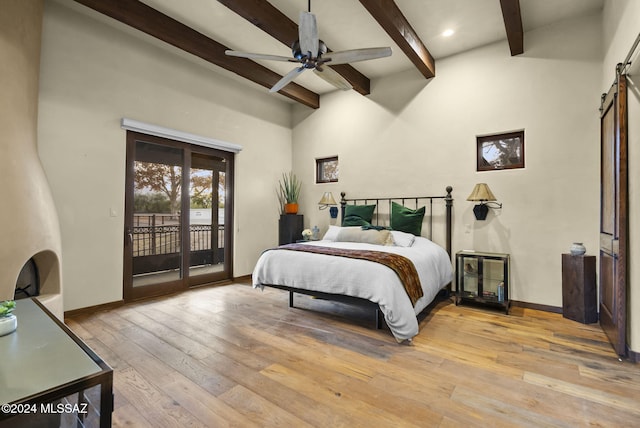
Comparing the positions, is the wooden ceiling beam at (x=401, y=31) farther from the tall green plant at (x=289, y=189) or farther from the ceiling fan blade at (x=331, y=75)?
the tall green plant at (x=289, y=189)

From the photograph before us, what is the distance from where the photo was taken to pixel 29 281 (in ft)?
9.06

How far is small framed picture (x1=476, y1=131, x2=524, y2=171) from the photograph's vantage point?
12.5 feet

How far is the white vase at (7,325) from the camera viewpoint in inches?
55.6

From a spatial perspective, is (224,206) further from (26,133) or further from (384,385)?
(384,385)

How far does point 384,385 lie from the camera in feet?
6.50

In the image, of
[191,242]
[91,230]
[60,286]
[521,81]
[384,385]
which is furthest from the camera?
[191,242]

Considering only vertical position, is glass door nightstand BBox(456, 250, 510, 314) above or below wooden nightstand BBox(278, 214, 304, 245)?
below

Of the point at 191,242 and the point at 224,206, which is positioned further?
the point at 224,206

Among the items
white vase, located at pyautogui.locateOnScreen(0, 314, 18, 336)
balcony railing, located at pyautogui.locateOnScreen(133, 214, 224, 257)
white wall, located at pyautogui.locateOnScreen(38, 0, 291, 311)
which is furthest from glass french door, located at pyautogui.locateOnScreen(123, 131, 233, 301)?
white vase, located at pyautogui.locateOnScreen(0, 314, 18, 336)

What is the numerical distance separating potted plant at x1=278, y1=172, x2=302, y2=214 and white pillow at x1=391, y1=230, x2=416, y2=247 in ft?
7.36

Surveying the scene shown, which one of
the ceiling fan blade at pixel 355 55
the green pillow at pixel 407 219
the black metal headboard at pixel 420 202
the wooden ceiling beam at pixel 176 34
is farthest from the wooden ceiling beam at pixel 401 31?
the wooden ceiling beam at pixel 176 34

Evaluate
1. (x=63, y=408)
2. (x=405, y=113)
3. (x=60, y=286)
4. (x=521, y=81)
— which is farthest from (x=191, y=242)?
(x=521, y=81)

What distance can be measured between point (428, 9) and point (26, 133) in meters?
4.17

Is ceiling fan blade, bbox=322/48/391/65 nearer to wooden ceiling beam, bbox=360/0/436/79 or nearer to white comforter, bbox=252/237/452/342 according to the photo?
wooden ceiling beam, bbox=360/0/436/79
